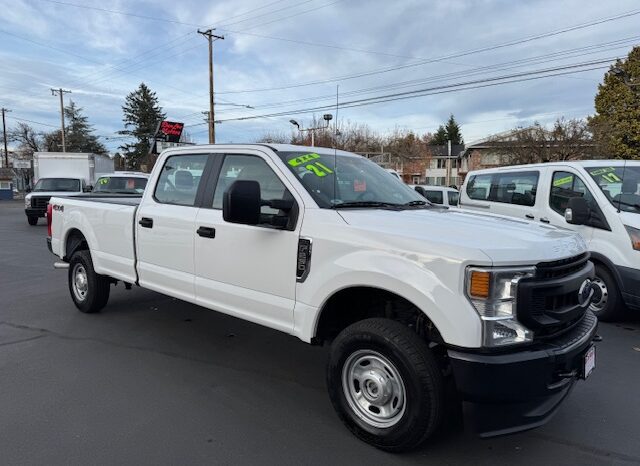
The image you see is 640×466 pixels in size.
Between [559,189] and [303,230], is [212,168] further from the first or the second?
[559,189]

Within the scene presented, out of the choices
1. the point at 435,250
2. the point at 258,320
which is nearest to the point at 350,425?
the point at 258,320

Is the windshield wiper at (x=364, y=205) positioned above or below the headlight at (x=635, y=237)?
above

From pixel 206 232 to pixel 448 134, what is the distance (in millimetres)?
94365

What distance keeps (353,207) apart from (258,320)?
45.3 inches

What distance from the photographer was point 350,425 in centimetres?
322

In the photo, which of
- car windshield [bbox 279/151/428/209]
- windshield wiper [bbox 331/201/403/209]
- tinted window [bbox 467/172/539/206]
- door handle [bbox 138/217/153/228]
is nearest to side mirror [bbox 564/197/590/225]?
tinted window [bbox 467/172/539/206]

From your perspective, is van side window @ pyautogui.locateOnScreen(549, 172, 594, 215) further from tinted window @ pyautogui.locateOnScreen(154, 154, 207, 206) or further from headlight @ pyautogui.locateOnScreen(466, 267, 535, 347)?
tinted window @ pyautogui.locateOnScreen(154, 154, 207, 206)

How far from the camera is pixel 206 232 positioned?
13.5 feet

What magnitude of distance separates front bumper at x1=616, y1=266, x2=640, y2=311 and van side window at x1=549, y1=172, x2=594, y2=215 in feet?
3.54

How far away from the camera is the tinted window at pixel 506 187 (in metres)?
7.31

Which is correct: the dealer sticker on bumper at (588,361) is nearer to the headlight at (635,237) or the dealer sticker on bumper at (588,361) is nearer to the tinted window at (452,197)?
the headlight at (635,237)

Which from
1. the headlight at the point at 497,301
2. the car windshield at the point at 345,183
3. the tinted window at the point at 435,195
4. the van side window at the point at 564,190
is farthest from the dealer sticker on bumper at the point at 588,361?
the tinted window at the point at 435,195

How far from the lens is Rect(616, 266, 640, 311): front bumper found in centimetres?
541

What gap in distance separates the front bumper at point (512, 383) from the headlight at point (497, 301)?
0.32 ft
